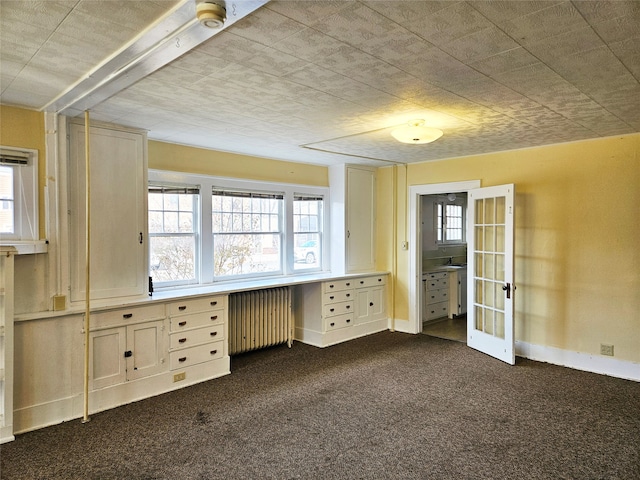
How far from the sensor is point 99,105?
3150 mm

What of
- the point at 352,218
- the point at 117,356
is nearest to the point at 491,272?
the point at 352,218

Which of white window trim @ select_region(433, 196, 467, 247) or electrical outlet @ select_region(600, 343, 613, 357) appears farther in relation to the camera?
white window trim @ select_region(433, 196, 467, 247)

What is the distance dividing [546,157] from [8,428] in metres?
5.54

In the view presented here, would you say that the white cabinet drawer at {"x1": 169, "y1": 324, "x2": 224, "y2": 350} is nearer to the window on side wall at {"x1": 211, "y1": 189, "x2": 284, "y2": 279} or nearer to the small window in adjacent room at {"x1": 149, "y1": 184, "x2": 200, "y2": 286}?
the small window in adjacent room at {"x1": 149, "y1": 184, "x2": 200, "y2": 286}

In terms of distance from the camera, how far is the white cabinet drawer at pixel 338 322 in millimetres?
5322

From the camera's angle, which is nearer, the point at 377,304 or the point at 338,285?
the point at 338,285

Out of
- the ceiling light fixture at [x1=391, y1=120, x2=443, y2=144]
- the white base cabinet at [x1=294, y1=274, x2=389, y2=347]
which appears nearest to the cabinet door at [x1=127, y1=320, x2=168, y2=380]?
the white base cabinet at [x1=294, y1=274, x2=389, y2=347]

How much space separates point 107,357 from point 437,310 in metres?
4.98

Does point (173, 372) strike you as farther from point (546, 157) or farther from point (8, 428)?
point (546, 157)

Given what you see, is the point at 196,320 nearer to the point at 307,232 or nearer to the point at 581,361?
the point at 307,232

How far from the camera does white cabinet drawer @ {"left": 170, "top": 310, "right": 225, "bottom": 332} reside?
12.8 ft

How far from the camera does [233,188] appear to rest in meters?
5.04

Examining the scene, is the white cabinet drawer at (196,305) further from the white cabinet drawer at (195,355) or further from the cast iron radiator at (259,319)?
the cast iron radiator at (259,319)

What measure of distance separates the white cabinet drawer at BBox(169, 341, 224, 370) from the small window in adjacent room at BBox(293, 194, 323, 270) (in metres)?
1.84
